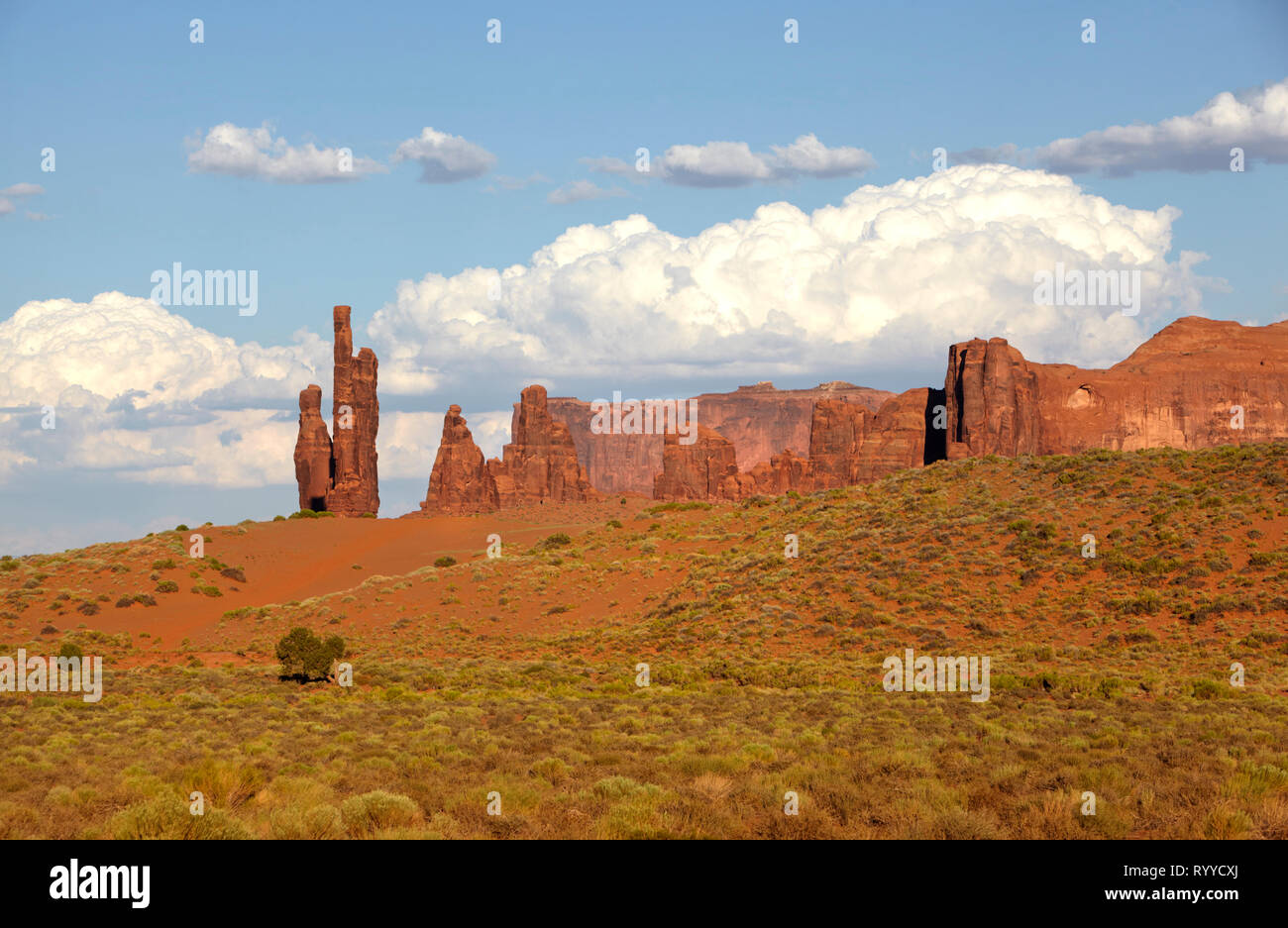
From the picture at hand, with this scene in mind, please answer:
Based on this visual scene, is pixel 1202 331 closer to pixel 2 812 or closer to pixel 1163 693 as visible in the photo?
pixel 1163 693

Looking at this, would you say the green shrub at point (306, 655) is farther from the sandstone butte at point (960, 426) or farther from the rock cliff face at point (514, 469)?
the rock cliff face at point (514, 469)

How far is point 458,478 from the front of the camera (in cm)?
12588

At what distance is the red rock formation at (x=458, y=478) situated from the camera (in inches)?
4934

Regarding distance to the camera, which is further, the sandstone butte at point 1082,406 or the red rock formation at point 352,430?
the sandstone butte at point 1082,406

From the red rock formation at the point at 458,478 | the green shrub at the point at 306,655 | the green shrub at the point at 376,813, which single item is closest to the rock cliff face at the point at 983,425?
the red rock formation at the point at 458,478

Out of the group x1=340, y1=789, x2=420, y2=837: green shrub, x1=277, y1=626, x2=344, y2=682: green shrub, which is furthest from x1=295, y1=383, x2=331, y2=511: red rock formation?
x1=340, y1=789, x2=420, y2=837: green shrub

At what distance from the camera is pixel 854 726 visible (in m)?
21.1

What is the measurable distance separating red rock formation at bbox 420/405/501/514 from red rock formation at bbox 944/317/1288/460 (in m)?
57.1

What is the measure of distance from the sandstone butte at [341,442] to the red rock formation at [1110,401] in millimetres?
69006

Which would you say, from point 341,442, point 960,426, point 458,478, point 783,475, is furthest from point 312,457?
point 960,426

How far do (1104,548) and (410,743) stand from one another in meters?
31.2

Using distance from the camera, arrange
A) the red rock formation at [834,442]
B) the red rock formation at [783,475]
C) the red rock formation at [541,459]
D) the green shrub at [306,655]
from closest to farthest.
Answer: the green shrub at [306,655]
the red rock formation at [541,459]
the red rock formation at [834,442]
the red rock formation at [783,475]

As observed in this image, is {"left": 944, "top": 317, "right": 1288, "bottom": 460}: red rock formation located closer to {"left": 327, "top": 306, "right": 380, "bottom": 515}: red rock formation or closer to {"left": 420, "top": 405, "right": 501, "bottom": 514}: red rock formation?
{"left": 420, "top": 405, "right": 501, "bottom": 514}: red rock formation
